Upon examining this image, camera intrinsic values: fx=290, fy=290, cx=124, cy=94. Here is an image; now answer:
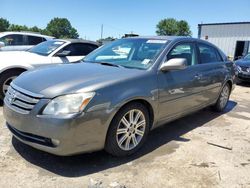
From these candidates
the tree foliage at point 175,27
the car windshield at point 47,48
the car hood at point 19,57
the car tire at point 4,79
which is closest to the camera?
the car tire at point 4,79

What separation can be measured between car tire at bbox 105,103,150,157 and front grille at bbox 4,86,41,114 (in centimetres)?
90

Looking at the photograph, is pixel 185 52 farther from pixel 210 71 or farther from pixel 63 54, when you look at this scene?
pixel 63 54

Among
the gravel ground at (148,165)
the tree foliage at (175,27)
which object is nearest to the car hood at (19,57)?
the gravel ground at (148,165)

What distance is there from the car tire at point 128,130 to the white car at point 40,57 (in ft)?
10.5

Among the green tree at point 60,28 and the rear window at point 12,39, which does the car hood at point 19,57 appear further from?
the green tree at point 60,28

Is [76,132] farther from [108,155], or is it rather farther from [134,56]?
[134,56]

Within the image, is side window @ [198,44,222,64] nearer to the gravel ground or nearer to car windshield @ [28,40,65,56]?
the gravel ground

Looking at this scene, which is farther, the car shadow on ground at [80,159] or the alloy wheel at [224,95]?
the alloy wheel at [224,95]

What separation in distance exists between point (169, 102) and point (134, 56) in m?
0.87

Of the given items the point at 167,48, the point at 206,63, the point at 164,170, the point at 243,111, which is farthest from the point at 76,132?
the point at 243,111

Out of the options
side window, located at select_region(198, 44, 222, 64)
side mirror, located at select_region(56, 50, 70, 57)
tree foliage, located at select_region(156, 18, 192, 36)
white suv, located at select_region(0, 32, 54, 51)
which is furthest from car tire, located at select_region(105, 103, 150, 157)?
tree foliage, located at select_region(156, 18, 192, 36)

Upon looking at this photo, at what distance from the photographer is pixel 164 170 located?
343 centimetres

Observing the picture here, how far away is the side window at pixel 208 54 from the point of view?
5223mm

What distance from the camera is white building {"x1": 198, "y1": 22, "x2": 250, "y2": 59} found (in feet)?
78.3
